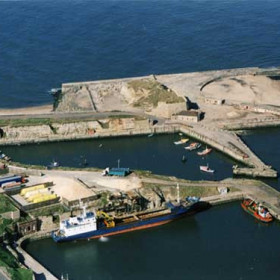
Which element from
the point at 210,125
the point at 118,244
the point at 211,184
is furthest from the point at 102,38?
the point at 118,244

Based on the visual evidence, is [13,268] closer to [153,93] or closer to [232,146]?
[232,146]

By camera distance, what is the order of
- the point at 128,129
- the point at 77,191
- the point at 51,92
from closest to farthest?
the point at 77,191, the point at 128,129, the point at 51,92

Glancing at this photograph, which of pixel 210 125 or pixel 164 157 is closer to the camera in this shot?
pixel 164 157

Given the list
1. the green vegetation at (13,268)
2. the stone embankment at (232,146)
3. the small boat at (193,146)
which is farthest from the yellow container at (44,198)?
the small boat at (193,146)

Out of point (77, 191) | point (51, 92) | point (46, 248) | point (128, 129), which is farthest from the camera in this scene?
point (51, 92)

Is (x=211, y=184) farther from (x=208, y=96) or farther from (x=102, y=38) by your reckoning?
(x=102, y=38)

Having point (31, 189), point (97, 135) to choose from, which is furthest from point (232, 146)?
point (31, 189)

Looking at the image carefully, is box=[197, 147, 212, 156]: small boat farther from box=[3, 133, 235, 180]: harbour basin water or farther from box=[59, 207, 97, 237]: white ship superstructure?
box=[59, 207, 97, 237]: white ship superstructure
